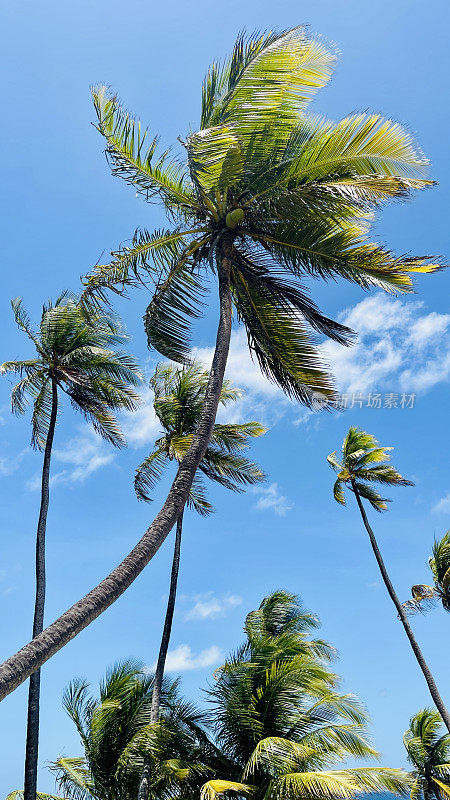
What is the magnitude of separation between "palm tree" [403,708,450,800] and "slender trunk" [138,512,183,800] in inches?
431

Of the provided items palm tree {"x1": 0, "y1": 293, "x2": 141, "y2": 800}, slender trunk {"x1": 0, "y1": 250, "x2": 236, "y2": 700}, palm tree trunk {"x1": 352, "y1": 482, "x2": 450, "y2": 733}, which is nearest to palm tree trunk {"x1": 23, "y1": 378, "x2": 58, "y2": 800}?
palm tree {"x1": 0, "y1": 293, "x2": 141, "y2": 800}

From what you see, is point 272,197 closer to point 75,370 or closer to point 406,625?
point 75,370

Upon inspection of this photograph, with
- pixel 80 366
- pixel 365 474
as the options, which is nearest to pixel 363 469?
pixel 365 474

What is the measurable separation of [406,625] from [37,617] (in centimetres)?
1300

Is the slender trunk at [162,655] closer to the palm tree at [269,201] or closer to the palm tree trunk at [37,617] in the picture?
the palm tree trunk at [37,617]

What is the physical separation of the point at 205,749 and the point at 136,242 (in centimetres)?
1047

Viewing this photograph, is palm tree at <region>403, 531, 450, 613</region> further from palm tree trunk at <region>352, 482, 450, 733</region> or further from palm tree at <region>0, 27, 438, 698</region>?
palm tree at <region>0, 27, 438, 698</region>

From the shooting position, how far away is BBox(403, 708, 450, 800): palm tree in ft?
67.5

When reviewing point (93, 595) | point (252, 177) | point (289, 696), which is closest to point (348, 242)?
point (252, 177)

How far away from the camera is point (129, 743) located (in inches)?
506

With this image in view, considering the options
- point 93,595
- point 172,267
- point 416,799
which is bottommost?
point 416,799

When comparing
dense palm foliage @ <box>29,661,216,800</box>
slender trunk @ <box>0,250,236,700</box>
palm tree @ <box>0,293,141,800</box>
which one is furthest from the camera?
palm tree @ <box>0,293,141,800</box>

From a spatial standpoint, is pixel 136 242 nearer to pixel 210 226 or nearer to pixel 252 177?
pixel 210 226

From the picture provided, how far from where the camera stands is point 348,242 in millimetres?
9812
